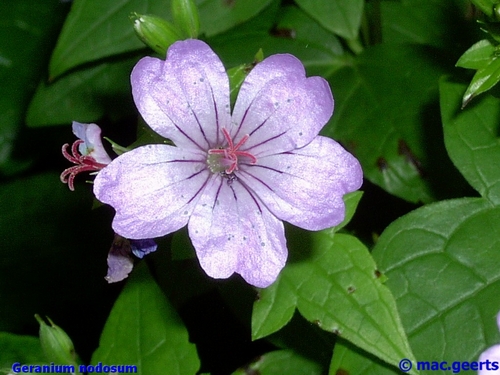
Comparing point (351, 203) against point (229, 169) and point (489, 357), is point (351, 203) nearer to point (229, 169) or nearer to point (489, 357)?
point (229, 169)

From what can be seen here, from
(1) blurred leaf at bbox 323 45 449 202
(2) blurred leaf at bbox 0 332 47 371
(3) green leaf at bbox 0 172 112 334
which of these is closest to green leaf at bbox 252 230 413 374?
(1) blurred leaf at bbox 323 45 449 202

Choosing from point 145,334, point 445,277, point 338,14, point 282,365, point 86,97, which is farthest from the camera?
point 86,97

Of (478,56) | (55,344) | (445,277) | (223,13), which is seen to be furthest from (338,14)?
(55,344)

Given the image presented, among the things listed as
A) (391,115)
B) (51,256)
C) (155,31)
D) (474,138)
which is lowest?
(51,256)

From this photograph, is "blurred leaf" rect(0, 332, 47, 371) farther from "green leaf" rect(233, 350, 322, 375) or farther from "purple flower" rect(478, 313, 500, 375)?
"purple flower" rect(478, 313, 500, 375)

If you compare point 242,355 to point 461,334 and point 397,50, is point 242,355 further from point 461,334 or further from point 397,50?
point 397,50

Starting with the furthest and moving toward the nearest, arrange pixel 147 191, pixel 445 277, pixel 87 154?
pixel 445 277, pixel 87 154, pixel 147 191

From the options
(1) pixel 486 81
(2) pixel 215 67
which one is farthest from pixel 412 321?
(2) pixel 215 67

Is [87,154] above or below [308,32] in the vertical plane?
above

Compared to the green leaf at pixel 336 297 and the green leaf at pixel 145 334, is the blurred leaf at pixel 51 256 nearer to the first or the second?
the green leaf at pixel 145 334
